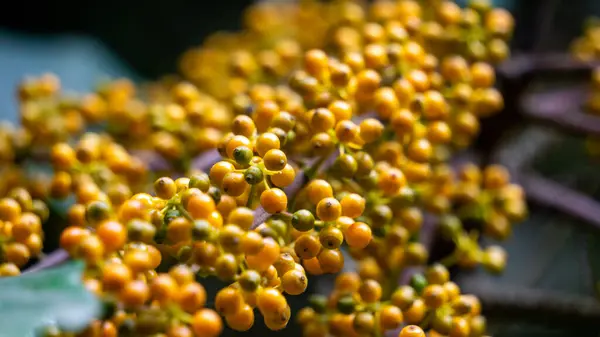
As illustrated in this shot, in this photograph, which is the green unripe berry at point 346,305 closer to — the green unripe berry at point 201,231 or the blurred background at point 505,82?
the green unripe berry at point 201,231

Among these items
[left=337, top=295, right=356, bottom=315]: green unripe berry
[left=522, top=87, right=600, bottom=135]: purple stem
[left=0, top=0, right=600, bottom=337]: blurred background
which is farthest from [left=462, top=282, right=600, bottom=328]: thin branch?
[left=337, top=295, right=356, bottom=315]: green unripe berry

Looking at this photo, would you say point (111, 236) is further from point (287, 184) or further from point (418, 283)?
point (418, 283)

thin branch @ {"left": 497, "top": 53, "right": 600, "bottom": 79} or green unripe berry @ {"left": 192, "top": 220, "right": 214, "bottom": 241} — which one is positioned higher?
thin branch @ {"left": 497, "top": 53, "right": 600, "bottom": 79}

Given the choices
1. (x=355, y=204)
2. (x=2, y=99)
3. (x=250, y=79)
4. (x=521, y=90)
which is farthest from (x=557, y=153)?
(x=2, y=99)

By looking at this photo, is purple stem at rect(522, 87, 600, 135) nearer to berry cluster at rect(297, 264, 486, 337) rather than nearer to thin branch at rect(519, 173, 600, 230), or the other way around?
thin branch at rect(519, 173, 600, 230)

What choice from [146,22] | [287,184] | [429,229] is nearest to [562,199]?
[429,229]

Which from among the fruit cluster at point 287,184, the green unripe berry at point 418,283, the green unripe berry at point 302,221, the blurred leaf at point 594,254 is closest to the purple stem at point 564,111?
the fruit cluster at point 287,184
